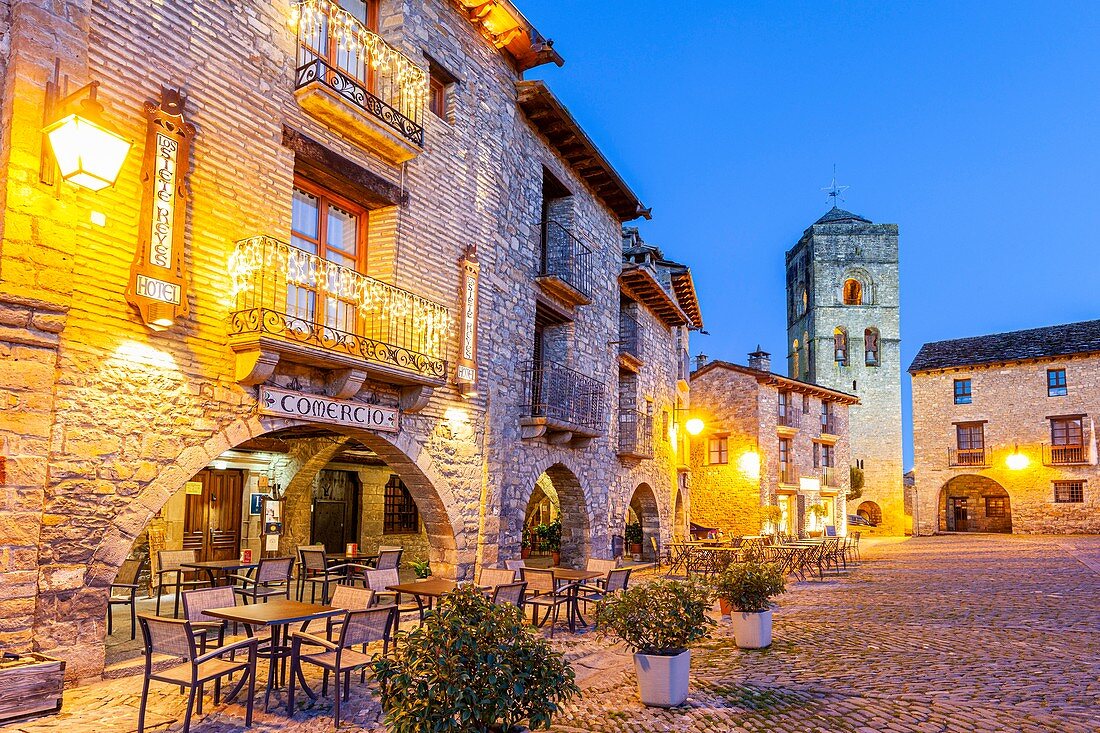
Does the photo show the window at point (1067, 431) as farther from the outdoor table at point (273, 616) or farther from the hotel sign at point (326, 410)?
the outdoor table at point (273, 616)

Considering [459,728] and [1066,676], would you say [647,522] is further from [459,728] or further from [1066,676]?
[459,728]

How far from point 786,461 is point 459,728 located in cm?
3009

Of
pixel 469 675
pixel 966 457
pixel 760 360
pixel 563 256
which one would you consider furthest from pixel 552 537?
pixel 966 457

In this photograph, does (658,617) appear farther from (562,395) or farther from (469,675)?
(562,395)

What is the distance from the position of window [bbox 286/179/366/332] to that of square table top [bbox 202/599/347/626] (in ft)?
11.1

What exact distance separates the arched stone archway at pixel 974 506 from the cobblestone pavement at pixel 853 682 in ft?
102

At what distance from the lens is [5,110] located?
6344mm

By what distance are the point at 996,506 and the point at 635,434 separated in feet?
104

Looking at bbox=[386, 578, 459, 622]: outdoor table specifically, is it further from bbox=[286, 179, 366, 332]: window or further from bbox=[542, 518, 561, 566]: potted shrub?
bbox=[542, 518, 561, 566]: potted shrub

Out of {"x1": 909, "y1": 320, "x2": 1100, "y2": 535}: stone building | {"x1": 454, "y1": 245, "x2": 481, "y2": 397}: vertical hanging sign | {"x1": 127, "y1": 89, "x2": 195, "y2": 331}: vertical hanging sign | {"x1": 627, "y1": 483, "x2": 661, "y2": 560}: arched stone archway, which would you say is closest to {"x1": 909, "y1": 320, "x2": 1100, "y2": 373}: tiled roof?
{"x1": 909, "y1": 320, "x2": 1100, "y2": 535}: stone building

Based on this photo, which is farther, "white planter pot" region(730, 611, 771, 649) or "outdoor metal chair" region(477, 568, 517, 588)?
"outdoor metal chair" region(477, 568, 517, 588)

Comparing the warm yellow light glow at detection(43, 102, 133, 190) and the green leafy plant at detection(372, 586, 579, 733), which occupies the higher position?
the warm yellow light glow at detection(43, 102, 133, 190)

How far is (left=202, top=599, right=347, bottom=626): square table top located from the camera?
6363 mm

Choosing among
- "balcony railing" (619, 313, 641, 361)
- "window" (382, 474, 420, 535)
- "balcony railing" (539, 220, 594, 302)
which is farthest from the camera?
"balcony railing" (619, 313, 641, 361)
